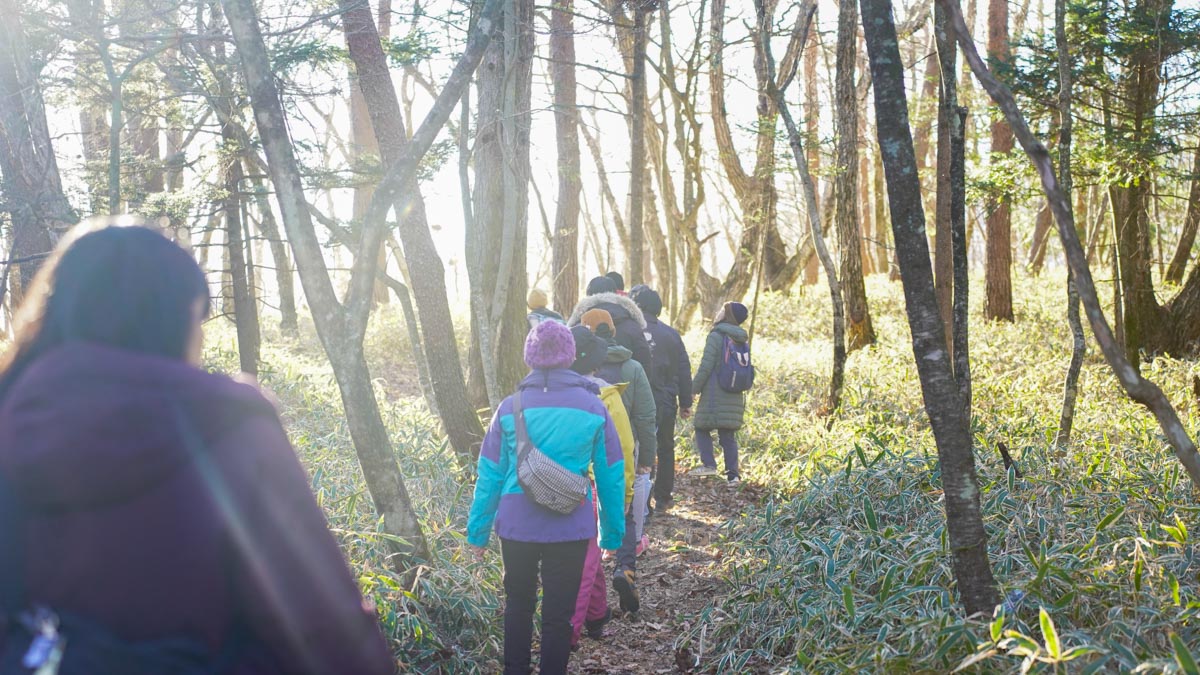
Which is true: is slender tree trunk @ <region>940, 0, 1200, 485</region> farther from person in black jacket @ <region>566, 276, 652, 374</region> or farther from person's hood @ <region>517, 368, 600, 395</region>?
person in black jacket @ <region>566, 276, 652, 374</region>

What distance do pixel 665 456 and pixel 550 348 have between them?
14.5 ft

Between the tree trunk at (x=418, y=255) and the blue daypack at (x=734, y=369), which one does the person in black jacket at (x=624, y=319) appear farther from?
the tree trunk at (x=418, y=255)

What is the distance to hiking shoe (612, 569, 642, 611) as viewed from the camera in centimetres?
617

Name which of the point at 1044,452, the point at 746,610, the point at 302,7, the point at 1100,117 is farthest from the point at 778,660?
the point at 1100,117

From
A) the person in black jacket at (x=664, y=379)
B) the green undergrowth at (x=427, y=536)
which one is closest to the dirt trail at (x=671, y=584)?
the person in black jacket at (x=664, y=379)

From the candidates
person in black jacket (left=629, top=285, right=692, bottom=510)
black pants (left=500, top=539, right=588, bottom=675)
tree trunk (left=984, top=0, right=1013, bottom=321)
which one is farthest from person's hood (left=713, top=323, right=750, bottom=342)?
tree trunk (left=984, top=0, right=1013, bottom=321)

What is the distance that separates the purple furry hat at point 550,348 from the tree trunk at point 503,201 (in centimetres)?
333

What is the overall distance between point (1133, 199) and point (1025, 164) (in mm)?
1313

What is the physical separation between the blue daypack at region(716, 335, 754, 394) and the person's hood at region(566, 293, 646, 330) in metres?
1.53

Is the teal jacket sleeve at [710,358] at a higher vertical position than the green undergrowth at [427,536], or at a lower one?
higher

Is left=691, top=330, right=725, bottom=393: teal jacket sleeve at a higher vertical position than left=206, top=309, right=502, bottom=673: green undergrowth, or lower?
higher

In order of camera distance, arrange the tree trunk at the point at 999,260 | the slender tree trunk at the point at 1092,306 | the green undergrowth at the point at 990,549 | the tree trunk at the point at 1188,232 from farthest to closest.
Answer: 1. the tree trunk at the point at 999,260
2. the tree trunk at the point at 1188,232
3. the green undergrowth at the point at 990,549
4. the slender tree trunk at the point at 1092,306

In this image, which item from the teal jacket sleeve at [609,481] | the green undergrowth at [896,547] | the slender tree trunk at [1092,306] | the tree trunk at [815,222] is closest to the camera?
the slender tree trunk at [1092,306]

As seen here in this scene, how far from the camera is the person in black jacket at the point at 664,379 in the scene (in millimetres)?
8461
